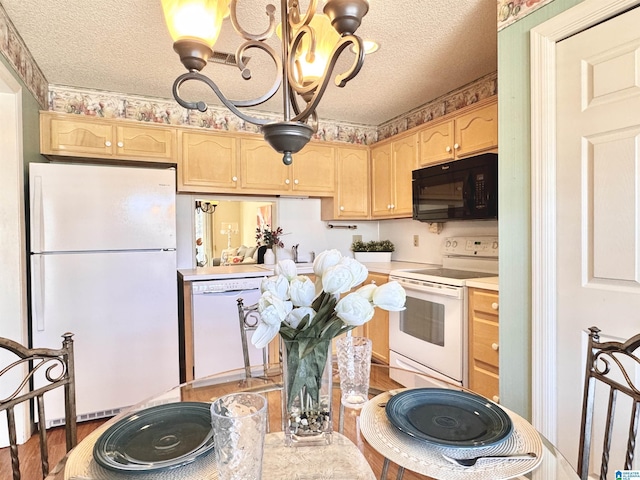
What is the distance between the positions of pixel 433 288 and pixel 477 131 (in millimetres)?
1120

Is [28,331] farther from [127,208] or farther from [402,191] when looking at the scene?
[402,191]

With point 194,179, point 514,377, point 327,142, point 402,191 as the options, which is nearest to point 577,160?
point 514,377

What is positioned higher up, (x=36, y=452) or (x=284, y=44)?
(x=284, y=44)

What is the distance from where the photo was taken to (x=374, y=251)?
3.77m

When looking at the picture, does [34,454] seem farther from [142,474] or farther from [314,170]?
[314,170]

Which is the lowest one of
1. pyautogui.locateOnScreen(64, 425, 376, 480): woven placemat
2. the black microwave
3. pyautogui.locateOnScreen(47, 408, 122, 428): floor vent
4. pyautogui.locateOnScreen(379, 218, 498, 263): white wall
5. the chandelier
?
pyautogui.locateOnScreen(47, 408, 122, 428): floor vent

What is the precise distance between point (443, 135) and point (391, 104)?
27.0 inches

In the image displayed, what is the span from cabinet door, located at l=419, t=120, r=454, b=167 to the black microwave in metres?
0.10

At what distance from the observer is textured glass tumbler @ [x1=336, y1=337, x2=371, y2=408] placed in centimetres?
112

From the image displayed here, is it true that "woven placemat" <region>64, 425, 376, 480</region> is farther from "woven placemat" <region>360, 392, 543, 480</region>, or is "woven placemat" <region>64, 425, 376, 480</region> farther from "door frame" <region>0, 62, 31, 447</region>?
"door frame" <region>0, 62, 31, 447</region>

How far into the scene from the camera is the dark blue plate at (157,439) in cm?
75

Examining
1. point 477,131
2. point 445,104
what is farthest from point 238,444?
point 445,104

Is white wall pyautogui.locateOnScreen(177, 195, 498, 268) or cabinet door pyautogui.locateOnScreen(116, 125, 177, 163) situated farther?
white wall pyautogui.locateOnScreen(177, 195, 498, 268)

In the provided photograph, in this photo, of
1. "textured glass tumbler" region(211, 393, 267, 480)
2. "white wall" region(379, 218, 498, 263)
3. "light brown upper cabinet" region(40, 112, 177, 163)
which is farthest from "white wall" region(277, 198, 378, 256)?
"textured glass tumbler" region(211, 393, 267, 480)
